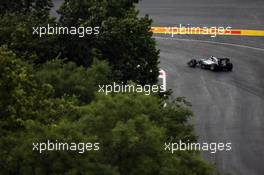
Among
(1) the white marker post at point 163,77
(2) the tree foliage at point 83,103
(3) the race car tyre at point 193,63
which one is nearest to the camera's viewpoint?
(2) the tree foliage at point 83,103

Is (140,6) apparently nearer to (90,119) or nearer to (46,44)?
(46,44)

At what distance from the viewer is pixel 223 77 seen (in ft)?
185

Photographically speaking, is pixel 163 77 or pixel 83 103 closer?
pixel 83 103

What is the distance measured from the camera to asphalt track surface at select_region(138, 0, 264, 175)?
1709 inches

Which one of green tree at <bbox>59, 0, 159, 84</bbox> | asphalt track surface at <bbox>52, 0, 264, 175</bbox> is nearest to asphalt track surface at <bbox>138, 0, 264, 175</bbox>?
asphalt track surface at <bbox>52, 0, 264, 175</bbox>

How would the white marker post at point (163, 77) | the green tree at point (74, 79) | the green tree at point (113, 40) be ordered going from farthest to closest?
the white marker post at point (163, 77), the green tree at point (113, 40), the green tree at point (74, 79)

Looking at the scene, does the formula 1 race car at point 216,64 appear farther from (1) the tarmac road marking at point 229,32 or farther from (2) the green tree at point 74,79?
(2) the green tree at point 74,79

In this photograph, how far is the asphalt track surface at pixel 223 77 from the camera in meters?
43.4

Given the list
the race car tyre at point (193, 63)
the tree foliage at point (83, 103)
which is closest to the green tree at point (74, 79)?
the tree foliage at point (83, 103)

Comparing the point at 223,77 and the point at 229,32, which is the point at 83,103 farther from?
the point at 229,32

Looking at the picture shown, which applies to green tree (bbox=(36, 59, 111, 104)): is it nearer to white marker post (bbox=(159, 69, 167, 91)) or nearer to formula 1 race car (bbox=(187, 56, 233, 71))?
white marker post (bbox=(159, 69, 167, 91))

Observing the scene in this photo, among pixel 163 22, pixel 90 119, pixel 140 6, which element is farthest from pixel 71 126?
pixel 140 6

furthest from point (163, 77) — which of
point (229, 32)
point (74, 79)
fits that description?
point (74, 79)

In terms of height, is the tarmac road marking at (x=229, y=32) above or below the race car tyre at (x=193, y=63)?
above
